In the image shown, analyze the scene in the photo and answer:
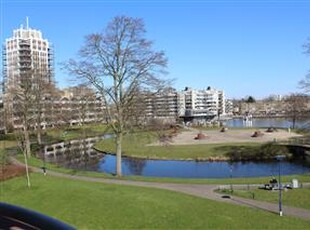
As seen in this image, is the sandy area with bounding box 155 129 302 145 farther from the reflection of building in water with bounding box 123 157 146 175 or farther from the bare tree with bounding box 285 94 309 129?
the reflection of building in water with bounding box 123 157 146 175

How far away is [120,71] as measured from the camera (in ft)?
138

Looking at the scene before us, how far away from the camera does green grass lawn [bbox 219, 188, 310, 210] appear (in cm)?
2906

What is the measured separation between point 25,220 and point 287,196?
91.5 feet

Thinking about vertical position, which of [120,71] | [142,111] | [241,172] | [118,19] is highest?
[118,19]

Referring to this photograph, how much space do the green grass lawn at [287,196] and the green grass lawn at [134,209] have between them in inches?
131

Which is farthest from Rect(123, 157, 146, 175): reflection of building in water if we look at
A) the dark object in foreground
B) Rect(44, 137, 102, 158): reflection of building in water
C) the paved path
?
the dark object in foreground

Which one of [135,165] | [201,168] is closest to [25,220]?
[201,168]

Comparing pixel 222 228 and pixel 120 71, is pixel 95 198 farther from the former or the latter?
pixel 120 71

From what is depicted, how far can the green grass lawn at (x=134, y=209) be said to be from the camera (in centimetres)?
2414

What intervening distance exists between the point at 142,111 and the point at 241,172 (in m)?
14.9

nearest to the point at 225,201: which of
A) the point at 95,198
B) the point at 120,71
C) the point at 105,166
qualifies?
the point at 95,198

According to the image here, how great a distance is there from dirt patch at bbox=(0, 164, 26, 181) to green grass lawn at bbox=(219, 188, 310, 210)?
2053cm

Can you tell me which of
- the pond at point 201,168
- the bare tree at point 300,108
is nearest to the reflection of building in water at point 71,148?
the pond at point 201,168

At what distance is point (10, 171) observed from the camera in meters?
44.1
